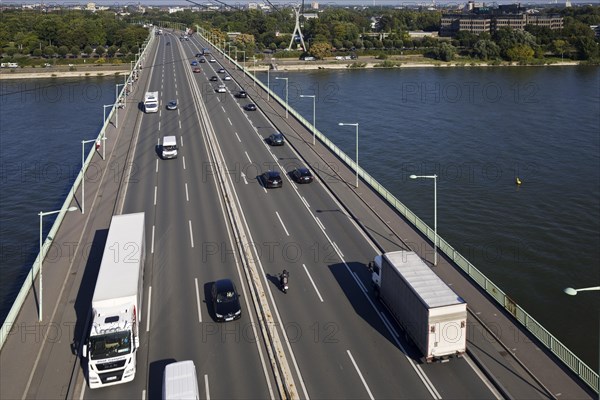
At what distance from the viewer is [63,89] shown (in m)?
114

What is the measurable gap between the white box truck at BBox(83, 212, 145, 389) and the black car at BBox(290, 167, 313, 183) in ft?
58.9

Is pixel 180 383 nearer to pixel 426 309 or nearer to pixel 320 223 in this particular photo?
pixel 426 309

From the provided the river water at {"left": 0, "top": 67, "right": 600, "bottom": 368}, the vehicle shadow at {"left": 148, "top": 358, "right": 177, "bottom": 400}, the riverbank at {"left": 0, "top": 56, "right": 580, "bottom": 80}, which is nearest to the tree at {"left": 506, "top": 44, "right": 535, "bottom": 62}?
the riverbank at {"left": 0, "top": 56, "right": 580, "bottom": 80}

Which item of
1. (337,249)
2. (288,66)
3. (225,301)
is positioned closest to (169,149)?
(337,249)

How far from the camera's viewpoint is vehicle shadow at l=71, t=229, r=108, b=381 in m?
22.9

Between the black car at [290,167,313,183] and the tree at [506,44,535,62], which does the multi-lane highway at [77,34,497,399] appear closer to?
the black car at [290,167,313,183]

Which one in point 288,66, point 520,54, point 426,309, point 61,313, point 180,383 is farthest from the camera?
point 288,66

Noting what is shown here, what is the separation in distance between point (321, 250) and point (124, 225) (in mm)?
10942

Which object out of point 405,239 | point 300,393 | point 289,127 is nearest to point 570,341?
point 405,239

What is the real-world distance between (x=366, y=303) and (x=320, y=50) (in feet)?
460

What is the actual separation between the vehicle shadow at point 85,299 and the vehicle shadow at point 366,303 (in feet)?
39.5

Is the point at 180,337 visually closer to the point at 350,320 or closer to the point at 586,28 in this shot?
the point at 350,320

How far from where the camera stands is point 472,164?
60.2 m

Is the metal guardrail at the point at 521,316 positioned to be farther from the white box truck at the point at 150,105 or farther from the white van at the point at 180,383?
the white box truck at the point at 150,105
